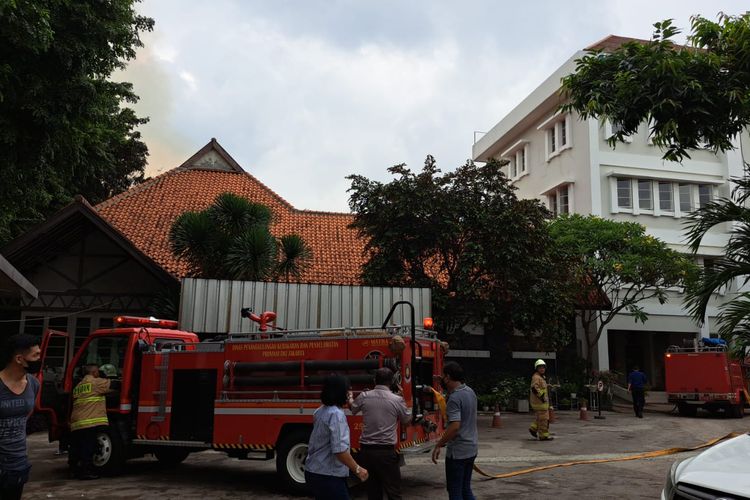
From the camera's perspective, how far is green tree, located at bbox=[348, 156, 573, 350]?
17500 mm

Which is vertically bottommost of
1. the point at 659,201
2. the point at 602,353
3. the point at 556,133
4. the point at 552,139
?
the point at 602,353

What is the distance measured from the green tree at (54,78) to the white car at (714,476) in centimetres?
1115

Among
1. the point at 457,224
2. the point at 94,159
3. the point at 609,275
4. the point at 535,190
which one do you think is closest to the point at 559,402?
the point at 609,275

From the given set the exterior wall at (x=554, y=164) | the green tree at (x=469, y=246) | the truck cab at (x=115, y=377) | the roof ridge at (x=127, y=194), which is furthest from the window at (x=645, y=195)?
the truck cab at (x=115, y=377)

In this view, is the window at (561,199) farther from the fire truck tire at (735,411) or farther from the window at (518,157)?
the fire truck tire at (735,411)

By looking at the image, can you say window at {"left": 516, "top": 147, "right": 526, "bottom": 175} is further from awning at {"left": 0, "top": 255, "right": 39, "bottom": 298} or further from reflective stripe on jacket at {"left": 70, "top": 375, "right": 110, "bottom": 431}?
reflective stripe on jacket at {"left": 70, "top": 375, "right": 110, "bottom": 431}

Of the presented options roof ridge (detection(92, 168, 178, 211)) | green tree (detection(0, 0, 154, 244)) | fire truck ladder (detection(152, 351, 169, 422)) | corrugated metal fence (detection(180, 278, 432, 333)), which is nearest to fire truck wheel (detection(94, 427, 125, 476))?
fire truck ladder (detection(152, 351, 169, 422))

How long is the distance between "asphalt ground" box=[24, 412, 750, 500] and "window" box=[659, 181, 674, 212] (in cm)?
1761

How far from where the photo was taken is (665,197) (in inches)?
1219

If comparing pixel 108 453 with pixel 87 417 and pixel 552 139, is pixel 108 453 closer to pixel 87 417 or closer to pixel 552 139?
pixel 87 417

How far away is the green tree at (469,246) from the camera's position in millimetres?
17500

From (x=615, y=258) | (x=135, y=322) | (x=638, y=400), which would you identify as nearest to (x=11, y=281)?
(x=135, y=322)

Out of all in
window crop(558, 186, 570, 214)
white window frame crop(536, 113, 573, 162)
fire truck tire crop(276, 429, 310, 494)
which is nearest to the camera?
fire truck tire crop(276, 429, 310, 494)

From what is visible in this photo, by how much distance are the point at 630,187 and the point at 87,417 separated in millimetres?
27077
